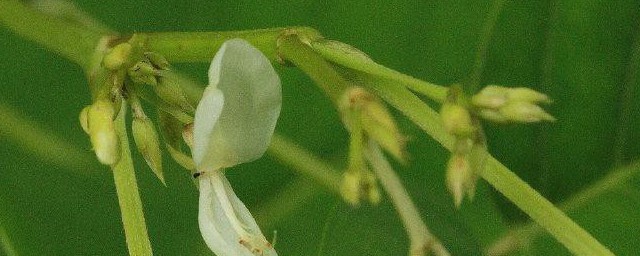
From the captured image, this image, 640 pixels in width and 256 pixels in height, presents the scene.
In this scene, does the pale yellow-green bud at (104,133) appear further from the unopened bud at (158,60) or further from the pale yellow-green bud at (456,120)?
the pale yellow-green bud at (456,120)

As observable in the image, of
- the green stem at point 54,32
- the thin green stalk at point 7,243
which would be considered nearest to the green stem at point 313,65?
the green stem at point 54,32

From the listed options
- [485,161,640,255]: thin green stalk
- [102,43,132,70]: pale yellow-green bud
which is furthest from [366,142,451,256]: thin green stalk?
[485,161,640,255]: thin green stalk

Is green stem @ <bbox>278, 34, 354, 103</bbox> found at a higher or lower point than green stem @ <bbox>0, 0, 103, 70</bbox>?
lower

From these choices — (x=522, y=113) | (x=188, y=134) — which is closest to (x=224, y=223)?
(x=188, y=134)

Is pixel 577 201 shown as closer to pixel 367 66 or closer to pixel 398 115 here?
pixel 398 115

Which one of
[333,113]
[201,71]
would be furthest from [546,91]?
[201,71]

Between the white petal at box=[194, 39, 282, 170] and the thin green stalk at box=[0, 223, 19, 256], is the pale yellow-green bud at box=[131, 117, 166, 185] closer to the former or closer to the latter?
the white petal at box=[194, 39, 282, 170]

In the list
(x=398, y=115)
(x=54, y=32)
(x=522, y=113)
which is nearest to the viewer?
(x=522, y=113)
